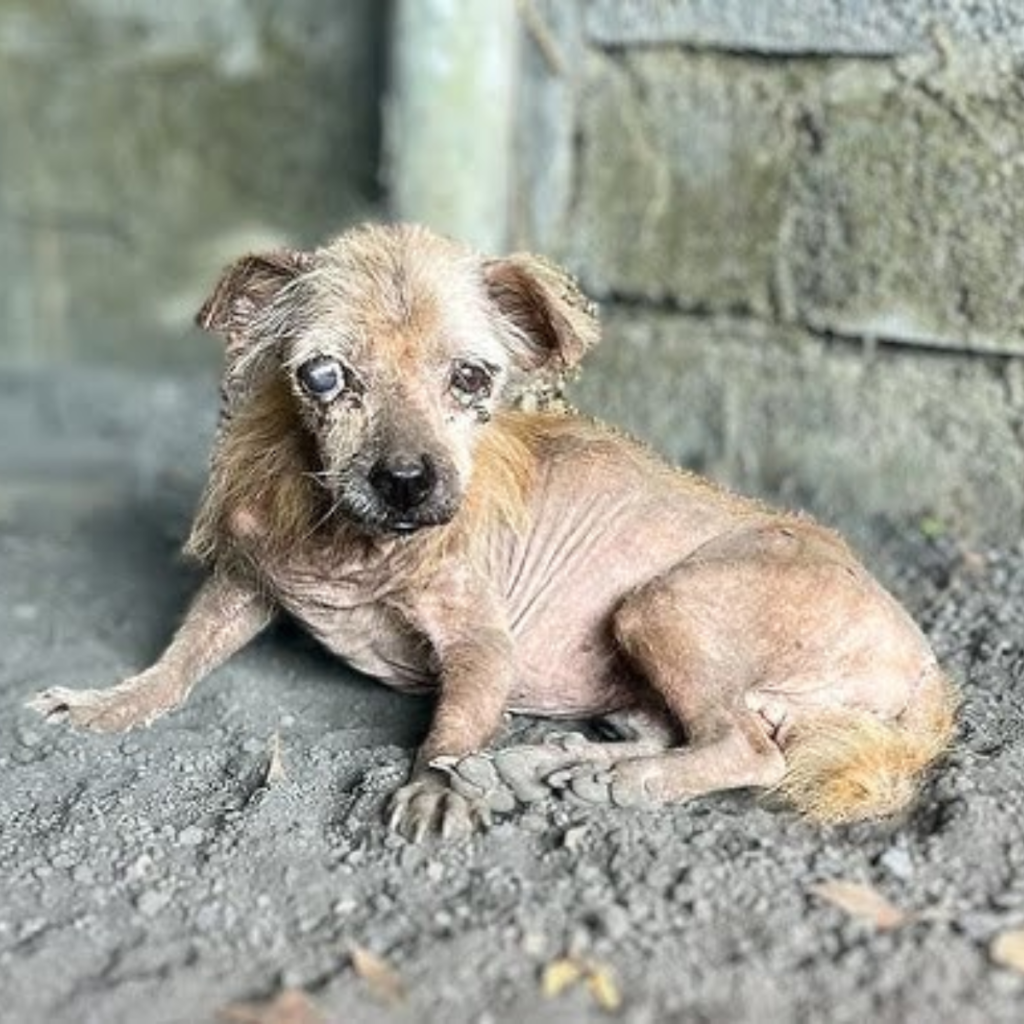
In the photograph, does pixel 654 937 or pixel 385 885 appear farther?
pixel 385 885

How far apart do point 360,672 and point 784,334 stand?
7.19 feet

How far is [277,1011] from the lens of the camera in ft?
10.5

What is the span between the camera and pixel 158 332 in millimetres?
8469

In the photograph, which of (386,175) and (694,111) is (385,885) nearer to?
(694,111)

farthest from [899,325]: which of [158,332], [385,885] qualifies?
[158,332]

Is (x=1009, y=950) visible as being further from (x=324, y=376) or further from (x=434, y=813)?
(x=324, y=376)

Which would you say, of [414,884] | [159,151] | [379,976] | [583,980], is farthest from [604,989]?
[159,151]

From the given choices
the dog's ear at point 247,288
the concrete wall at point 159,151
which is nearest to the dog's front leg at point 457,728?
the dog's ear at point 247,288

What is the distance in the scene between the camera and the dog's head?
4.11m

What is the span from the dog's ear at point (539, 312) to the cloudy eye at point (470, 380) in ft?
0.69

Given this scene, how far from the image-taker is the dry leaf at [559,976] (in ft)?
10.7

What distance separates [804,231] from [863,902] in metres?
3.14

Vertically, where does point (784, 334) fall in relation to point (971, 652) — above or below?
above

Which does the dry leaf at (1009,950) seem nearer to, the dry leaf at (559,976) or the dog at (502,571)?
the dog at (502,571)
